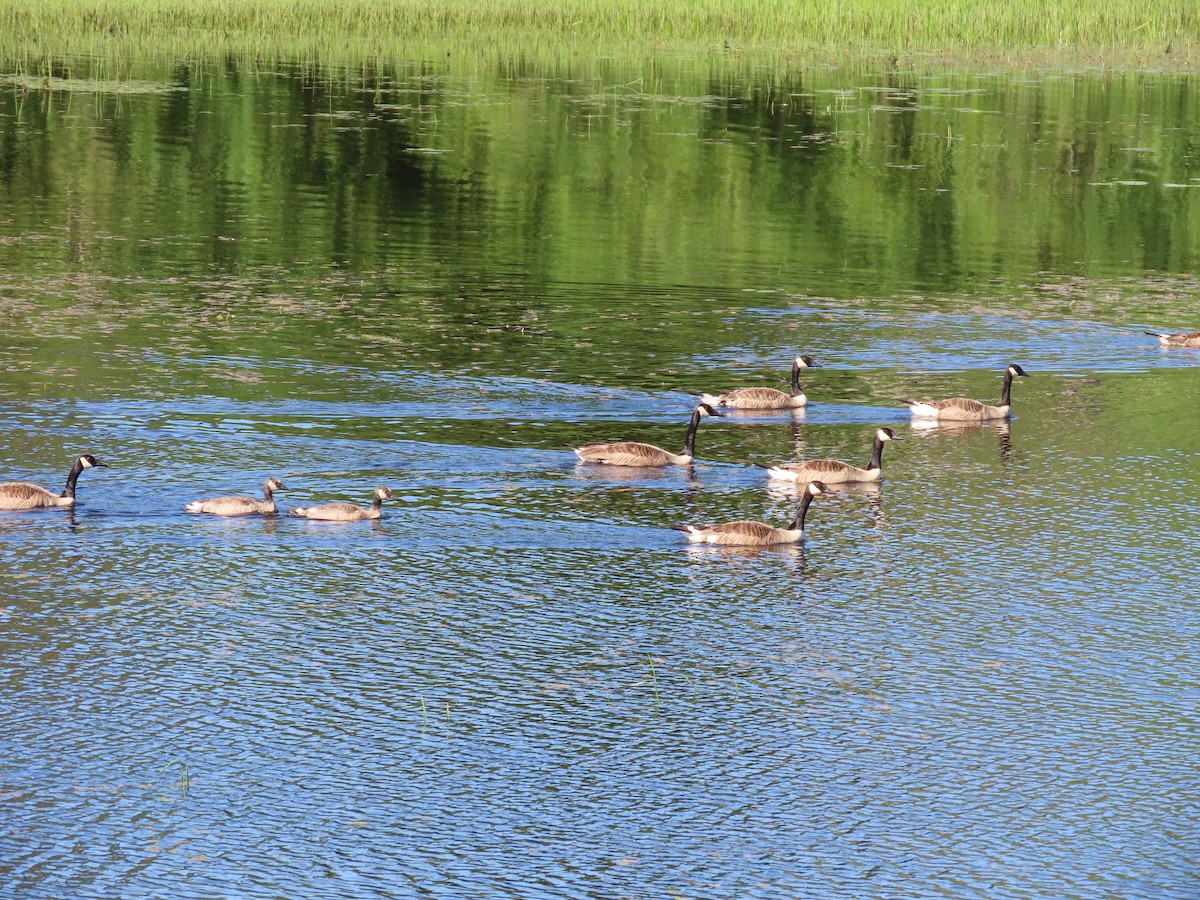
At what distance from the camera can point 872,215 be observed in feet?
136

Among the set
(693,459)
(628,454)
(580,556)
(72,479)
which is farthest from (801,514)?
(72,479)

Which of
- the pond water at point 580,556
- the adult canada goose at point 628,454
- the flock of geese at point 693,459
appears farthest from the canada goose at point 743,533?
the adult canada goose at point 628,454

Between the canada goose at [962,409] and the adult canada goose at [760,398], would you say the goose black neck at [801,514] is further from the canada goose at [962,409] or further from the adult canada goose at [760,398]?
the canada goose at [962,409]

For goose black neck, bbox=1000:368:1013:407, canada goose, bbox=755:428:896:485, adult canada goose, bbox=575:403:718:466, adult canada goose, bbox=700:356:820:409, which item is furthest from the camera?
goose black neck, bbox=1000:368:1013:407

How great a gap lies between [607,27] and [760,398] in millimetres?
48082

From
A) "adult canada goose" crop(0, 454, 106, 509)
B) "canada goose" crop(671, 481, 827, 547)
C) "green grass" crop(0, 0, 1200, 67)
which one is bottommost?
"canada goose" crop(671, 481, 827, 547)

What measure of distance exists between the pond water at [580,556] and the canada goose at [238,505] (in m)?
0.20

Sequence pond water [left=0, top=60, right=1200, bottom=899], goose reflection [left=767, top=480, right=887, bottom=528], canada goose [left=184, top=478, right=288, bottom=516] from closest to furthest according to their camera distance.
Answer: pond water [left=0, top=60, right=1200, bottom=899] → canada goose [left=184, top=478, right=288, bottom=516] → goose reflection [left=767, top=480, right=887, bottom=528]

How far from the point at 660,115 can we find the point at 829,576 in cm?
3701

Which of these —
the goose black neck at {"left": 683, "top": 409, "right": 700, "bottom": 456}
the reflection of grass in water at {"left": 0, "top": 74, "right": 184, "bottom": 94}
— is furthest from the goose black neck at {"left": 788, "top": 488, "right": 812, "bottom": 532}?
the reflection of grass in water at {"left": 0, "top": 74, "right": 184, "bottom": 94}

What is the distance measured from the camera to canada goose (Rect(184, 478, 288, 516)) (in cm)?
1902

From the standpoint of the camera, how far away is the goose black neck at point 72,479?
19.0m

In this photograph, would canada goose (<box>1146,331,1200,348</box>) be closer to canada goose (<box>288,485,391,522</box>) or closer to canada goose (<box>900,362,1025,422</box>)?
canada goose (<box>900,362,1025,422</box>)

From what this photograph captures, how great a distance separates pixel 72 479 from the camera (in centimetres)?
1905
